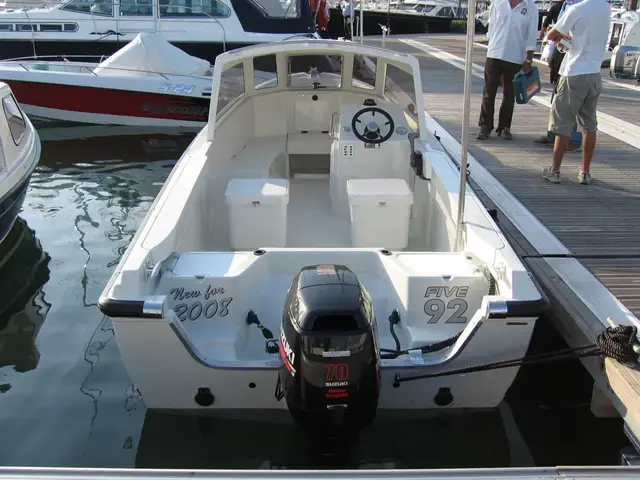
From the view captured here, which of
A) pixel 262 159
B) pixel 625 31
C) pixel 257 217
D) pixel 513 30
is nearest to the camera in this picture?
pixel 257 217

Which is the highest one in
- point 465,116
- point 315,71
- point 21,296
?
point 465,116

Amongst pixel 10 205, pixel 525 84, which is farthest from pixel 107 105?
pixel 525 84

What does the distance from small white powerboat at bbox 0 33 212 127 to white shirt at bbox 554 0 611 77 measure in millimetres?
5924

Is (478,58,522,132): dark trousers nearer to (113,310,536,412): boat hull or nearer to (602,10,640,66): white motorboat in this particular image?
(113,310,536,412): boat hull

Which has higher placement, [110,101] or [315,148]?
[315,148]

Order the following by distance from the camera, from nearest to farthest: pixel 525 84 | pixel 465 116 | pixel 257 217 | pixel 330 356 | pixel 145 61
A: pixel 330 356 < pixel 465 116 < pixel 257 217 < pixel 525 84 < pixel 145 61

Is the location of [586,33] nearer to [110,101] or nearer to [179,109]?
[179,109]

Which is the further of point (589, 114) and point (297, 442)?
point (589, 114)

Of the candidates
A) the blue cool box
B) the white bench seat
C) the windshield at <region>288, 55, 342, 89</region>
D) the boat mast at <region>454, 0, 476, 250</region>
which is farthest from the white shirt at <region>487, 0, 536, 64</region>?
the boat mast at <region>454, 0, 476, 250</region>

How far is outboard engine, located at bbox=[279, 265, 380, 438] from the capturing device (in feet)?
7.61

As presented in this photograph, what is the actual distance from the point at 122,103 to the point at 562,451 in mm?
8216

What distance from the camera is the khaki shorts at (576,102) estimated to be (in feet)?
14.9

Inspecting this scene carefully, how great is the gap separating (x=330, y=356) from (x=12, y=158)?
4121 millimetres

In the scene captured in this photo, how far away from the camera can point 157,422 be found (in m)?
3.11
